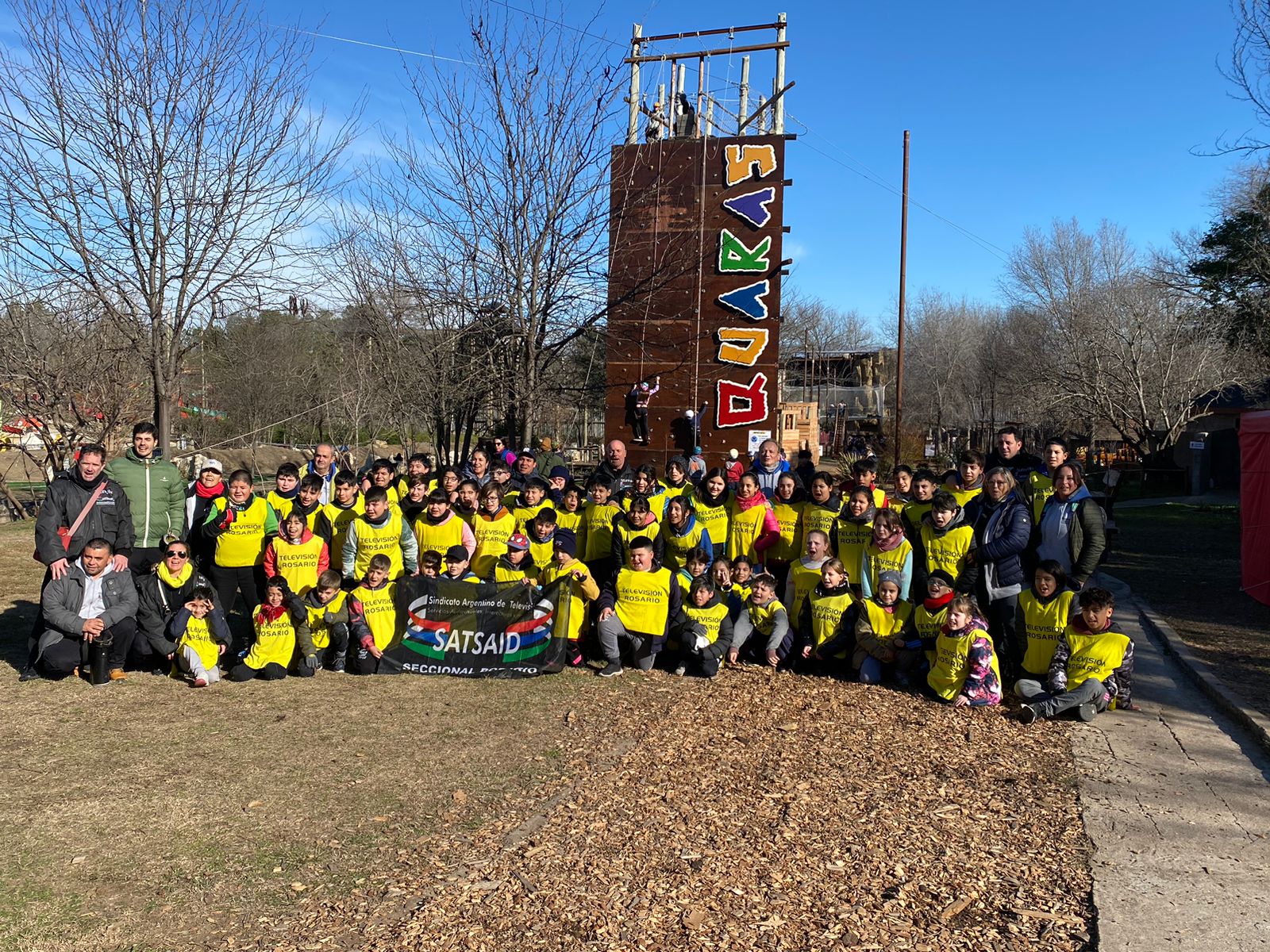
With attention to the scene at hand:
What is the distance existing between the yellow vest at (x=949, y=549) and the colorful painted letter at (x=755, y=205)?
8140 millimetres

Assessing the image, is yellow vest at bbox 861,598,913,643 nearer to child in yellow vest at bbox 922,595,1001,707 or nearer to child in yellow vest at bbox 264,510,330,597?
child in yellow vest at bbox 922,595,1001,707

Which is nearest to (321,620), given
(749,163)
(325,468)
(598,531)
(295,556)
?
(295,556)

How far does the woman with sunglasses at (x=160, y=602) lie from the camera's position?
6.79 metres

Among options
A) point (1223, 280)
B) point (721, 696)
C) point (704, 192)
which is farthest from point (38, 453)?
point (1223, 280)

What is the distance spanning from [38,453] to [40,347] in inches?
469

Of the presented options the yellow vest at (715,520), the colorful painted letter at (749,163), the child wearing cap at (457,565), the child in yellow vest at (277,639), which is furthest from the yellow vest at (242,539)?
the colorful painted letter at (749,163)

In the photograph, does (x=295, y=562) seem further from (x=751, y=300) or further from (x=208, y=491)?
(x=751, y=300)

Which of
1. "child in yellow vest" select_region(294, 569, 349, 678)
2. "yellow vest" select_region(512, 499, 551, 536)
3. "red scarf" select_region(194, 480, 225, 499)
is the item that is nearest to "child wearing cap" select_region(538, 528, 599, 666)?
"yellow vest" select_region(512, 499, 551, 536)

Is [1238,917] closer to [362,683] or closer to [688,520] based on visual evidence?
[688,520]

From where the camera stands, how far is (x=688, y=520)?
25.7ft

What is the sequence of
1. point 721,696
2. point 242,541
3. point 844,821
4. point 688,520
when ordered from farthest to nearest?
1. point 688,520
2. point 242,541
3. point 721,696
4. point 844,821

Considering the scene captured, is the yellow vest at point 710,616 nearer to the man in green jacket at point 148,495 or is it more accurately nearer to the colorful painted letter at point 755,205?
the man in green jacket at point 148,495

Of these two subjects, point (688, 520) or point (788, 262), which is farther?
point (788, 262)

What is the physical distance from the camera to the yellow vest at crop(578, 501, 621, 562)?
324 inches
